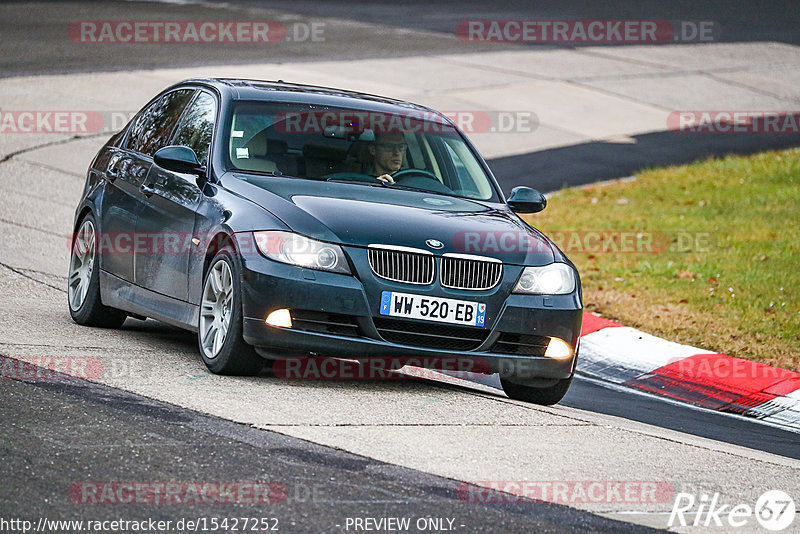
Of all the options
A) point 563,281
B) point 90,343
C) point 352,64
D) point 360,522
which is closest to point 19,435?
point 360,522

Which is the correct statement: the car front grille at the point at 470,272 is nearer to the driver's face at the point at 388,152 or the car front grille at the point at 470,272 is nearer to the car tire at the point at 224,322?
the car tire at the point at 224,322

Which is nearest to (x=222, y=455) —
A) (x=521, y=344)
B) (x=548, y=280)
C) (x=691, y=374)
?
(x=521, y=344)

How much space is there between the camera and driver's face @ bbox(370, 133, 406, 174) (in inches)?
322

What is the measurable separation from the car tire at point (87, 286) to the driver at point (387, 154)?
2.01 metres

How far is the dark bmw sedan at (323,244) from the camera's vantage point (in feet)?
22.8

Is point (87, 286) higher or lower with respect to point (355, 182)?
lower

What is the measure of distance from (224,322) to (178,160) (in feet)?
3.58

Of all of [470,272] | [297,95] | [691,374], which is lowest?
[691,374]

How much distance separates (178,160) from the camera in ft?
25.3

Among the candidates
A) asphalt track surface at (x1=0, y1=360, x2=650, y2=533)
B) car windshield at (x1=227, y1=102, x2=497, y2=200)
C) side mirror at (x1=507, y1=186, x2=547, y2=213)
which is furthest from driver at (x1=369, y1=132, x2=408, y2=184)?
asphalt track surface at (x1=0, y1=360, x2=650, y2=533)

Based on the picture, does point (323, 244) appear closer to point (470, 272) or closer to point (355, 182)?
point (470, 272)

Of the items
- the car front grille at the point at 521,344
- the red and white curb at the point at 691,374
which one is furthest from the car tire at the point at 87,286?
the red and white curb at the point at 691,374

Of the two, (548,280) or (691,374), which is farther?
(691,374)

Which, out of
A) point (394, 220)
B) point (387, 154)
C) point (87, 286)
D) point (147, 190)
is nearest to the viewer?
point (394, 220)
